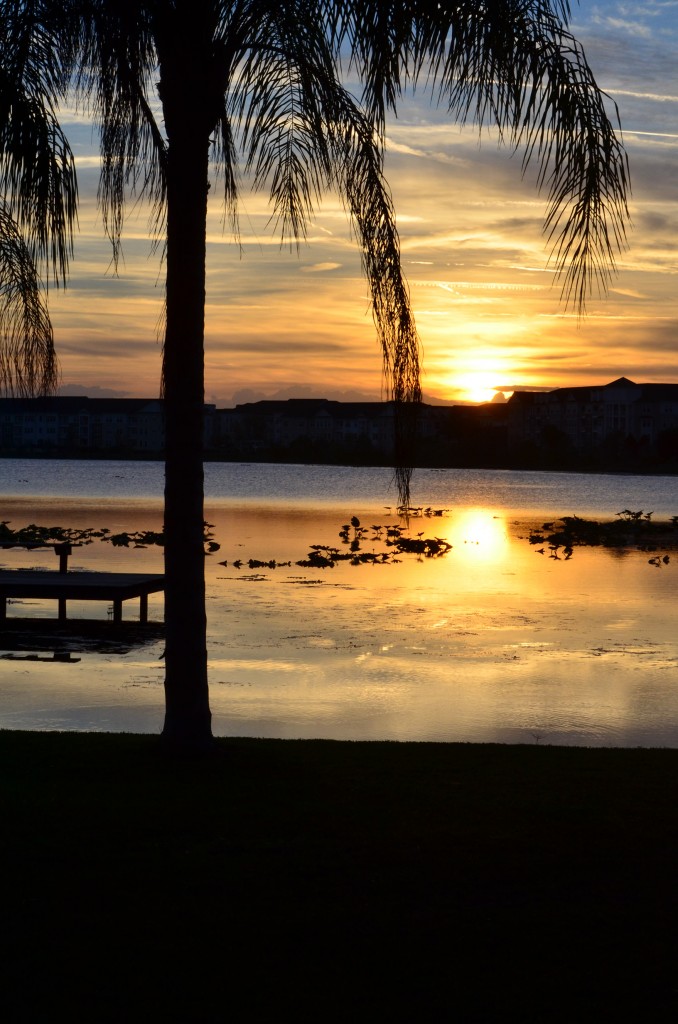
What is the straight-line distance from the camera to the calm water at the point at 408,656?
42.8 ft

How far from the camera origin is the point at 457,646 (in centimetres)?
1930

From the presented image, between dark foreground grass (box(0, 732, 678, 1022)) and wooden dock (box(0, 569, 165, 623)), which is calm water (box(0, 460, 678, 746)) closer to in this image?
wooden dock (box(0, 569, 165, 623))

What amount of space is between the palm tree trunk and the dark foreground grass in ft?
2.01

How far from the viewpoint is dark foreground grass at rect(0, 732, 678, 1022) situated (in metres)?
5.17

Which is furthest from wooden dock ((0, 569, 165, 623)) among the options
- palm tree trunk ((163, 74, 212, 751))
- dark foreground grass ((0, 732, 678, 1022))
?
palm tree trunk ((163, 74, 212, 751))

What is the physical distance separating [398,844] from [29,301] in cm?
523

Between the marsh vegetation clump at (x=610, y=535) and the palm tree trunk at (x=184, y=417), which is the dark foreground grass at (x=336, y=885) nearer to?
the palm tree trunk at (x=184, y=417)

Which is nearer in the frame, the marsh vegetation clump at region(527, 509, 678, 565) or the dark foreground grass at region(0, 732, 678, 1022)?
the dark foreground grass at region(0, 732, 678, 1022)

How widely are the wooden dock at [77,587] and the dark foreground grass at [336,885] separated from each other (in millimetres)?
9887

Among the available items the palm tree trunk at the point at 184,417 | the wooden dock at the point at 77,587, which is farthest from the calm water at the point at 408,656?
the palm tree trunk at the point at 184,417

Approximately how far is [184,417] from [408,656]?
10001mm

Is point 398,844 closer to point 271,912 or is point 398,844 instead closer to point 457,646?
point 271,912

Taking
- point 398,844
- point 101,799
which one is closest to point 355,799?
point 398,844

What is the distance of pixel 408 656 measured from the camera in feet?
59.1
